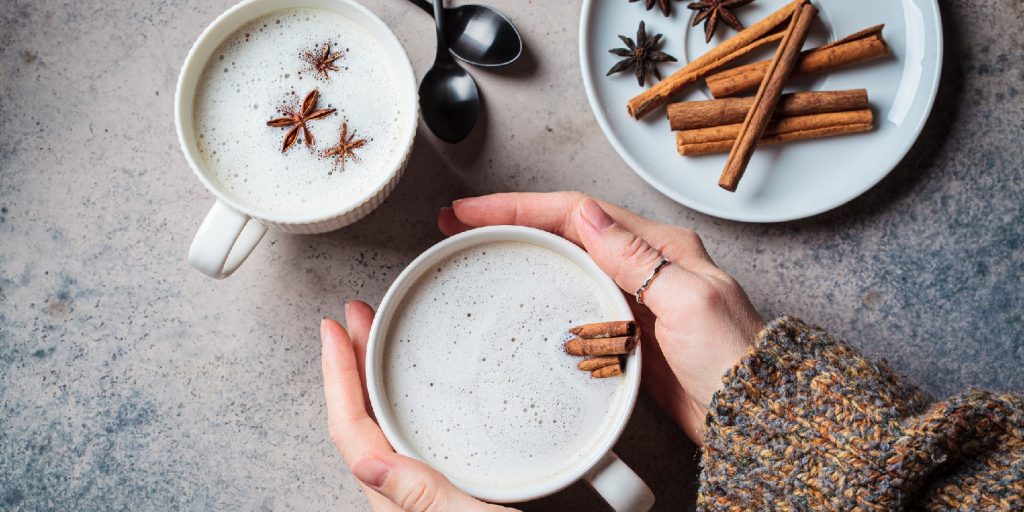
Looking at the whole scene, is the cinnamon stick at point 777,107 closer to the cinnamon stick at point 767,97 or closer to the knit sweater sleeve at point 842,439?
the cinnamon stick at point 767,97

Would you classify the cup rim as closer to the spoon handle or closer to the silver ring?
the spoon handle

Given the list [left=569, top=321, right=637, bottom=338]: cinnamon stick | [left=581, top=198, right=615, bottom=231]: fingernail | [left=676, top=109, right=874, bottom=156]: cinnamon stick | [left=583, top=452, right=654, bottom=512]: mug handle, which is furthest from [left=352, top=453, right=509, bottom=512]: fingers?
[left=676, top=109, right=874, bottom=156]: cinnamon stick

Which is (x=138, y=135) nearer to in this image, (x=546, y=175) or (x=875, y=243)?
(x=546, y=175)

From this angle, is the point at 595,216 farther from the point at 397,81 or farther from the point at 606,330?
→ the point at 397,81

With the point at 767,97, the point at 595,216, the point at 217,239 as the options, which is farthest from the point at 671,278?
the point at 217,239

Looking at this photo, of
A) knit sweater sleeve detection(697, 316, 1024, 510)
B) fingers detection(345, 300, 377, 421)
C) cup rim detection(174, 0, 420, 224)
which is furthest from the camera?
fingers detection(345, 300, 377, 421)

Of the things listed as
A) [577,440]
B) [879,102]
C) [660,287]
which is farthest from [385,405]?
[879,102]
